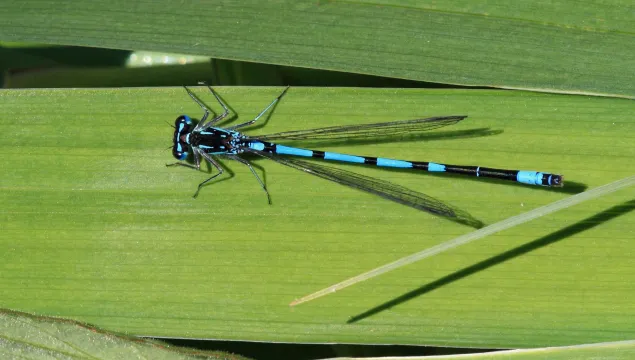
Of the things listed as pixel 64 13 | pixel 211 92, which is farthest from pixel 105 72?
pixel 211 92

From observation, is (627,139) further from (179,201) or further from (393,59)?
(179,201)

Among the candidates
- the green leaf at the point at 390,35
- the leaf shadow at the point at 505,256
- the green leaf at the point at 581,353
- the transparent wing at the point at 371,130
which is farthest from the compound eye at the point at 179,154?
the green leaf at the point at 581,353

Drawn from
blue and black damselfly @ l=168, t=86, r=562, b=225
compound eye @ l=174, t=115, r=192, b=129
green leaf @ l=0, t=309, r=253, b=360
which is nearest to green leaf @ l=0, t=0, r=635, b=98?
blue and black damselfly @ l=168, t=86, r=562, b=225

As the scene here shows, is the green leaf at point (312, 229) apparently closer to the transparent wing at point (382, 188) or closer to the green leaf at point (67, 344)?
the transparent wing at point (382, 188)

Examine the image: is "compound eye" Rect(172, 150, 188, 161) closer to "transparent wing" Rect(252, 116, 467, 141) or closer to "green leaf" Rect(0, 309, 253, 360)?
"transparent wing" Rect(252, 116, 467, 141)

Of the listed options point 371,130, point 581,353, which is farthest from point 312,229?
point 581,353

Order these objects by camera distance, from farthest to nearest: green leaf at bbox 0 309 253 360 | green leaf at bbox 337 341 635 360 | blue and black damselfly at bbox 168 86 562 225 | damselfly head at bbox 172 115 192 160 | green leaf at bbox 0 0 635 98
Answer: damselfly head at bbox 172 115 192 160 < blue and black damselfly at bbox 168 86 562 225 < green leaf at bbox 0 0 635 98 < green leaf at bbox 337 341 635 360 < green leaf at bbox 0 309 253 360
